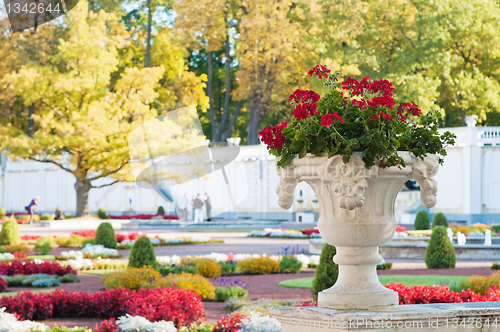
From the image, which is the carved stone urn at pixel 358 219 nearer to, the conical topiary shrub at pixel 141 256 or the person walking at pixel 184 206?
the conical topiary shrub at pixel 141 256

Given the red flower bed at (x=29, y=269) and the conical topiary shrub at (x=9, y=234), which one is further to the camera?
the conical topiary shrub at (x=9, y=234)

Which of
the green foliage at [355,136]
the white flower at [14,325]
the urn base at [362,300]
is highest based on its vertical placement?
the green foliage at [355,136]

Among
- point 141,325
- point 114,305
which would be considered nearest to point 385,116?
point 141,325

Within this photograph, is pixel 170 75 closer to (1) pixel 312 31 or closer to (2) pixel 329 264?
(1) pixel 312 31

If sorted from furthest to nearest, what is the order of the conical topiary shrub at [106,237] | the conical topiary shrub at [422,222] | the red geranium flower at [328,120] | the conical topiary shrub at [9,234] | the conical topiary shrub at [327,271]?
the conical topiary shrub at [422,222] → the conical topiary shrub at [9,234] → the conical topiary shrub at [106,237] → the conical topiary shrub at [327,271] → the red geranium flower at [328,120]

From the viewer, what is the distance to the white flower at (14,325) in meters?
6.84

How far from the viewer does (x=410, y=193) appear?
108ft

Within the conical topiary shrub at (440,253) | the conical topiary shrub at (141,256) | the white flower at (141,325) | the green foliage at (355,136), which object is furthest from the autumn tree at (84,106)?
the green foliage at (355,136)

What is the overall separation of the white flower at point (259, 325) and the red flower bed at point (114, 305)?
0.97 m

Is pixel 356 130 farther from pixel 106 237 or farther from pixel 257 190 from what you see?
pixel 257 190

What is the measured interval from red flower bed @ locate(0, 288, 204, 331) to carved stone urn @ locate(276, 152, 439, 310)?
3.43 m

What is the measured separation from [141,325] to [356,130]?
3.80m

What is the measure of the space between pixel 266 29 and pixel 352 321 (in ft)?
110

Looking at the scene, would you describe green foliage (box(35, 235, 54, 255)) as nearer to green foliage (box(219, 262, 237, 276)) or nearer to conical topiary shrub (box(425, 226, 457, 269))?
green foliage (box(219, 262, 237, 276))
